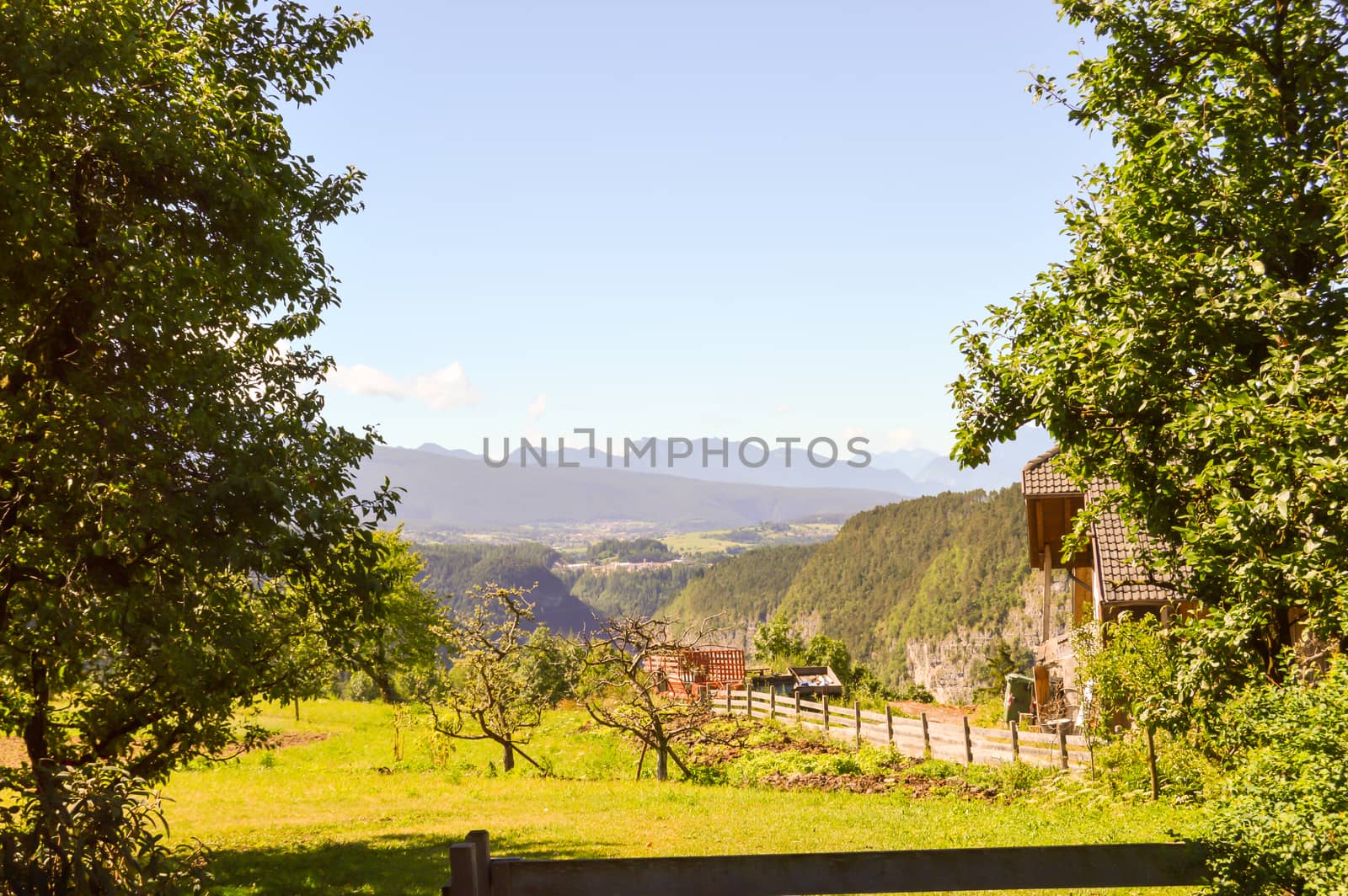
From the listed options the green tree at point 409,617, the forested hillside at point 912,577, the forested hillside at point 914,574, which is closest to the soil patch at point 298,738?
the green tree at point 409,617

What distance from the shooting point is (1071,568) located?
81.3 ft

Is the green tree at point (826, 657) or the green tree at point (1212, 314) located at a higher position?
the green tree at point (1212, 314)

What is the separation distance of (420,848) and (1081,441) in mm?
10989

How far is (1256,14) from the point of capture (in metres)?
8.73

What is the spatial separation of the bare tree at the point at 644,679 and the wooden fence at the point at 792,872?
14497mm

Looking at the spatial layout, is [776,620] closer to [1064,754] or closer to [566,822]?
[1064,754]

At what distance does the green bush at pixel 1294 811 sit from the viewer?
513 centimetres

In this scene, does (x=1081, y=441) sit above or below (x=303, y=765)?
above

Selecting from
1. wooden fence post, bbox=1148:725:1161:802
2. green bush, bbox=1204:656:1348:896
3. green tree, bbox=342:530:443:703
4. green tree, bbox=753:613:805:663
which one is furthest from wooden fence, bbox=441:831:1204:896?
green tree, bbox=753:613:805:663

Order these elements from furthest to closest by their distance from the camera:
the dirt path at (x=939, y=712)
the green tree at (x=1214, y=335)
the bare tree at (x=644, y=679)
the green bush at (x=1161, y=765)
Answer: the dirt path at (x=939, y=712) < the bare tree at (x=644, y=679) < the green bush at (x=1161, y=765) < the green tree at (x=1214, y=335)

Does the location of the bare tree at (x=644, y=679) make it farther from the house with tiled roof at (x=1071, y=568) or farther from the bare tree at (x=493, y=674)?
the house with tiled roof at (x=1071, y=568)

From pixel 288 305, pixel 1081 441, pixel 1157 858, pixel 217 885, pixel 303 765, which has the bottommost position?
pixel 303 765

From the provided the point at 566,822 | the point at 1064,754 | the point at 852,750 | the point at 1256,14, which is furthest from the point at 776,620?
the point at 1256,14

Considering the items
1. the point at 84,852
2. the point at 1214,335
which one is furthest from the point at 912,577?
the point at 84,852
